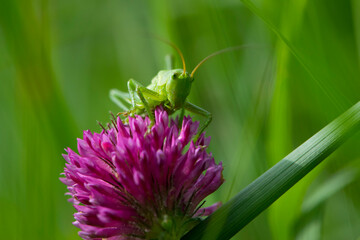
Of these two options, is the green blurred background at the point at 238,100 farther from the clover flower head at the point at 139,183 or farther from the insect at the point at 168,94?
the insect at the point at 168,94

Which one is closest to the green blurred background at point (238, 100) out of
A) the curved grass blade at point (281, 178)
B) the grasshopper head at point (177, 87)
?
the curved grass blade at point (281, 178)

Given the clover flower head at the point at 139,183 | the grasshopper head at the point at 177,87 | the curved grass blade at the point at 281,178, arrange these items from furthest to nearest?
1. the grasshopper head at the point at 177,87
2. the clover flower head at the point at 139,183
3. the curved grass blade at the point at 281,178

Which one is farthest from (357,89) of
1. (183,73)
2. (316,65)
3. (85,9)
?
(85,9)

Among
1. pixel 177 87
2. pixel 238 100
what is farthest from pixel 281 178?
pixel 177 87

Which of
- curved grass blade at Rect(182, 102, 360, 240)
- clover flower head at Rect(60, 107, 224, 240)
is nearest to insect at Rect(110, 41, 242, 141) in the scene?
clover flower head at Rect(60, 107, 224, 240)

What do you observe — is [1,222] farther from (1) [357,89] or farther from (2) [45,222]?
(1) [357,89]
